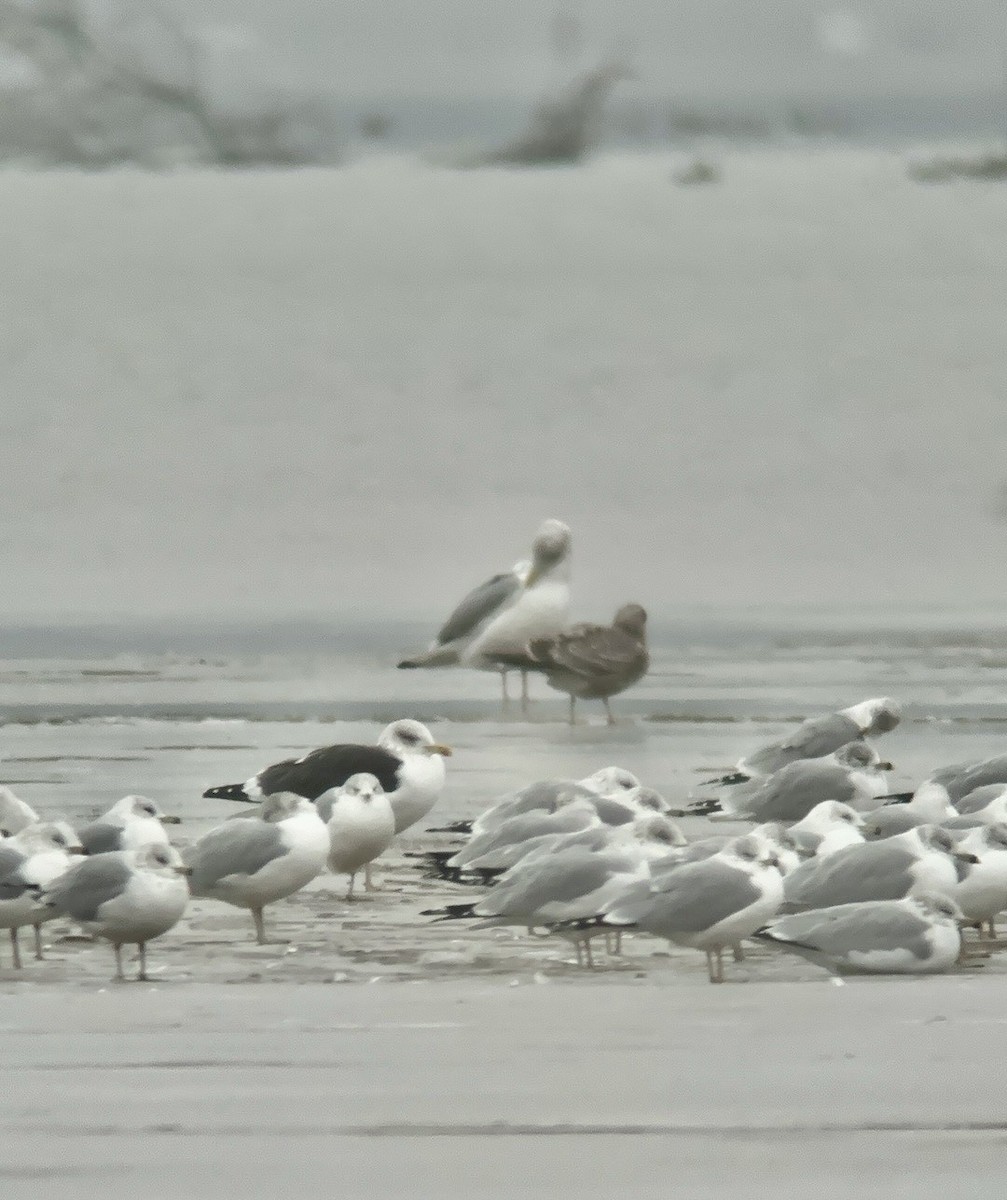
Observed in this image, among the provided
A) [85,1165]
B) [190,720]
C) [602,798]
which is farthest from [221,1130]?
[190,720]

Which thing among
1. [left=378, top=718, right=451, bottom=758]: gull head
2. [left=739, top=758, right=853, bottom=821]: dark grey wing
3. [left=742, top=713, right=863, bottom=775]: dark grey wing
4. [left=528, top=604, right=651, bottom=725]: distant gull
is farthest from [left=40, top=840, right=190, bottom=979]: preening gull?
[left=528, top=604, right=651, bottom=725]: distant gull

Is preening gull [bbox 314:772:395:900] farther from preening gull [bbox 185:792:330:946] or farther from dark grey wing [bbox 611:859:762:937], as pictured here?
dark grey wing [bbox 611:859:762:937]

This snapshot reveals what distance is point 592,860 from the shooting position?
7148 millimetres

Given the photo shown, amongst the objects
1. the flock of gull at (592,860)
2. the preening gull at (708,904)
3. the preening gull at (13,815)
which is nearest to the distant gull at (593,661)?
the flock of gull at (592,860)

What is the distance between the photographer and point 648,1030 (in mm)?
5938

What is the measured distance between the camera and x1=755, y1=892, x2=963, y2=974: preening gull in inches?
263

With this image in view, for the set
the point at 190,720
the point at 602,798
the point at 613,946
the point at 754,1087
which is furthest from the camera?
the point at 190,720

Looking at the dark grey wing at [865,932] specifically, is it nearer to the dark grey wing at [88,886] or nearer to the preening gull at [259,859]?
the preening gull at [259,859]

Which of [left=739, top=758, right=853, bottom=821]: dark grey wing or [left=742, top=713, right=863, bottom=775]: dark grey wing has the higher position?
[left=742, top=713, right=863, bottom=775]: dark grey wing

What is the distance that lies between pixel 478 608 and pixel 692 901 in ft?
33.6

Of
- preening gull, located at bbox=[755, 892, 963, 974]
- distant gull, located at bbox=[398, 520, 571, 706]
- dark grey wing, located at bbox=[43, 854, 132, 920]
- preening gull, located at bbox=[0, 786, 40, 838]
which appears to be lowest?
preening gull, located at bbox=[755, 892, 963, 974]

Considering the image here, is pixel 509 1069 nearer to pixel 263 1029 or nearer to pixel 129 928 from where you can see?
pixel 263 1029

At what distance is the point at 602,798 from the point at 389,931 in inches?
36.1

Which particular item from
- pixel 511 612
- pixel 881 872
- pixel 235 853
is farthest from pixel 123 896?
pixel 511 612
